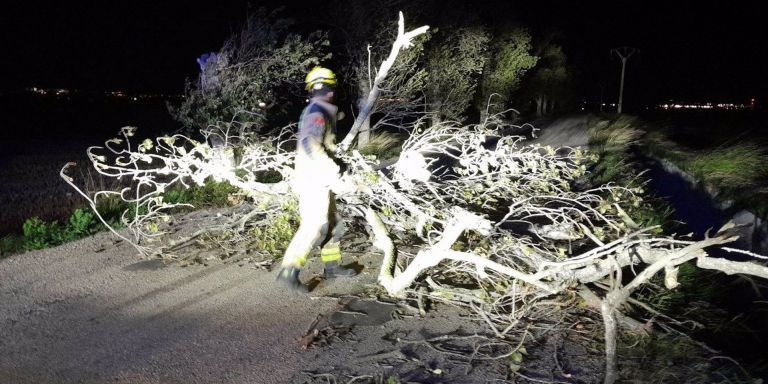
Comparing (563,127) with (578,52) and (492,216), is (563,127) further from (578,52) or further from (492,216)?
(578,52)

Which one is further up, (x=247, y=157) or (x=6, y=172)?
(x=247, y=157)

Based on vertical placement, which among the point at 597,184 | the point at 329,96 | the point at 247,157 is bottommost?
the point at 597,184

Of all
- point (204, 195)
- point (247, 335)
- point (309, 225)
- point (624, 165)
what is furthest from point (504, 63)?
point (247, 335)

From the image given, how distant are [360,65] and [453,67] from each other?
13.8 ft

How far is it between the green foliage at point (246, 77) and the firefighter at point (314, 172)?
4.67m

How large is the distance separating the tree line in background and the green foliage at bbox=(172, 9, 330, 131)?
2cm

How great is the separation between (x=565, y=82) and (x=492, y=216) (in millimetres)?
26004

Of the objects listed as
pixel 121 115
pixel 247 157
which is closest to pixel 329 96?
pixel 247 157

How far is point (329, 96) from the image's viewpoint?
5.04 metres

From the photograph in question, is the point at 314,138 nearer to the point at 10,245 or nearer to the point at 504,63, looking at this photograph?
the point at 10,245

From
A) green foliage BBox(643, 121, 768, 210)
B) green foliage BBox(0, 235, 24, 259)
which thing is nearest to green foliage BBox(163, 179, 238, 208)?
green foliage BBox(0, 235, 24, 259)

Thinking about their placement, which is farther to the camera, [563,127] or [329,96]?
[563,127]

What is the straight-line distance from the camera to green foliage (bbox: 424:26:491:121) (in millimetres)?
17953

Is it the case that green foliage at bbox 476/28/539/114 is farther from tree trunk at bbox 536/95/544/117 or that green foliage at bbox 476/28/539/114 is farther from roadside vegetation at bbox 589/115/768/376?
roadside vegetation at bbox 589/115/768/376
